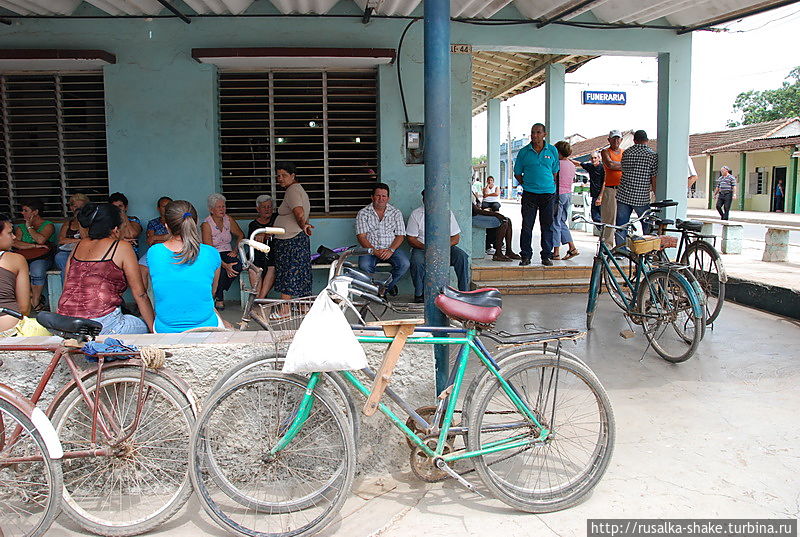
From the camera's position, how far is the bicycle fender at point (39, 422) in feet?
8.48

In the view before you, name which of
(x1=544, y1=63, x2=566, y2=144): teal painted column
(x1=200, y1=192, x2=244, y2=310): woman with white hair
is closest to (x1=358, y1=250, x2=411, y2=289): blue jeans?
(x1=200, y1=192, x2=244, y2=310): woman with white hair

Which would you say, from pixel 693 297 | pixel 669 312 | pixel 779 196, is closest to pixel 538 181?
A: pixel 669 312

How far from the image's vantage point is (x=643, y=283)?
549 centimetres

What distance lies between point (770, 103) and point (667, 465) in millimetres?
53929

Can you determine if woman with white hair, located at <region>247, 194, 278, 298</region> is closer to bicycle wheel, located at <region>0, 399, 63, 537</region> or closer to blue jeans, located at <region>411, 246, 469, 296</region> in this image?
blue jeans, located at <region>411, 246, 469, 296</region>

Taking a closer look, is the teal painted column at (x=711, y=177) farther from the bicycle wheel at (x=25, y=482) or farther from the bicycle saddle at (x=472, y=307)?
the bicycle wheel at (x=25, y=482)

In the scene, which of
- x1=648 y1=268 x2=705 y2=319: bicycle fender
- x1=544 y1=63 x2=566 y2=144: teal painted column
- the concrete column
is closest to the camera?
x1=648 y1=268 x2=705 y2=319: bicycle fender

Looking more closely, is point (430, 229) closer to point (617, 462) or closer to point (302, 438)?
point (302, 438)

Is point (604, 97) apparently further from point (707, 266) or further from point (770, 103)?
point (770, 103)

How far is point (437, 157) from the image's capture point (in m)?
3.48

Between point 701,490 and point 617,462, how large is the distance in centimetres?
43

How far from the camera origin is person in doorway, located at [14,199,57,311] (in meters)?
6.75

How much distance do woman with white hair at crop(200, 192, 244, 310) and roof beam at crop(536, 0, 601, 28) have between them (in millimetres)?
4054

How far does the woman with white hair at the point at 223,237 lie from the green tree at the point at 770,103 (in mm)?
46676
